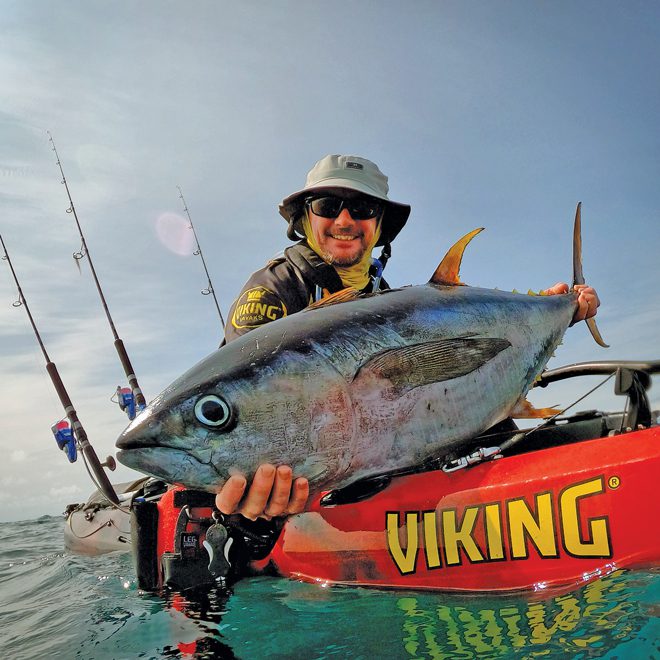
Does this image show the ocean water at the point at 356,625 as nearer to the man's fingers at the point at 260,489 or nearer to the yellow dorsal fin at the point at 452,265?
the man's fingers at the point at 260,489

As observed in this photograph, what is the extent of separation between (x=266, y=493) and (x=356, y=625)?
3.36 feet

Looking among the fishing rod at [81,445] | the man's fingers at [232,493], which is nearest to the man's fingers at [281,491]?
the man's fingers at [232,493]

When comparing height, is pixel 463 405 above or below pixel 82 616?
above

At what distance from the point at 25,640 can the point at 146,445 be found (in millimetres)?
3151

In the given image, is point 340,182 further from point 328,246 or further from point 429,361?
point 429,361

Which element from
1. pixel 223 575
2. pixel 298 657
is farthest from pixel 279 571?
pixel 298 657

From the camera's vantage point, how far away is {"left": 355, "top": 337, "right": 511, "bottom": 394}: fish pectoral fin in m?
2.30

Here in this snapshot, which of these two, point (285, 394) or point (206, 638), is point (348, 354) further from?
point (206, 638)

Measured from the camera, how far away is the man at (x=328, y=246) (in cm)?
360

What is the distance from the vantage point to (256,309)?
3.46 meters

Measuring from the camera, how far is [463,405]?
98.3 inches

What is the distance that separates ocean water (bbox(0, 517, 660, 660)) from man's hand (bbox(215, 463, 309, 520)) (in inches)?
30.4

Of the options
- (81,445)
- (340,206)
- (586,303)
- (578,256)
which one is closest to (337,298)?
(340,206)

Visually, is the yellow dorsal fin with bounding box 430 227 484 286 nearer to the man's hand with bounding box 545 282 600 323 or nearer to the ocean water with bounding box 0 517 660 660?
the man's hand with bounding box 545 282 600 323
